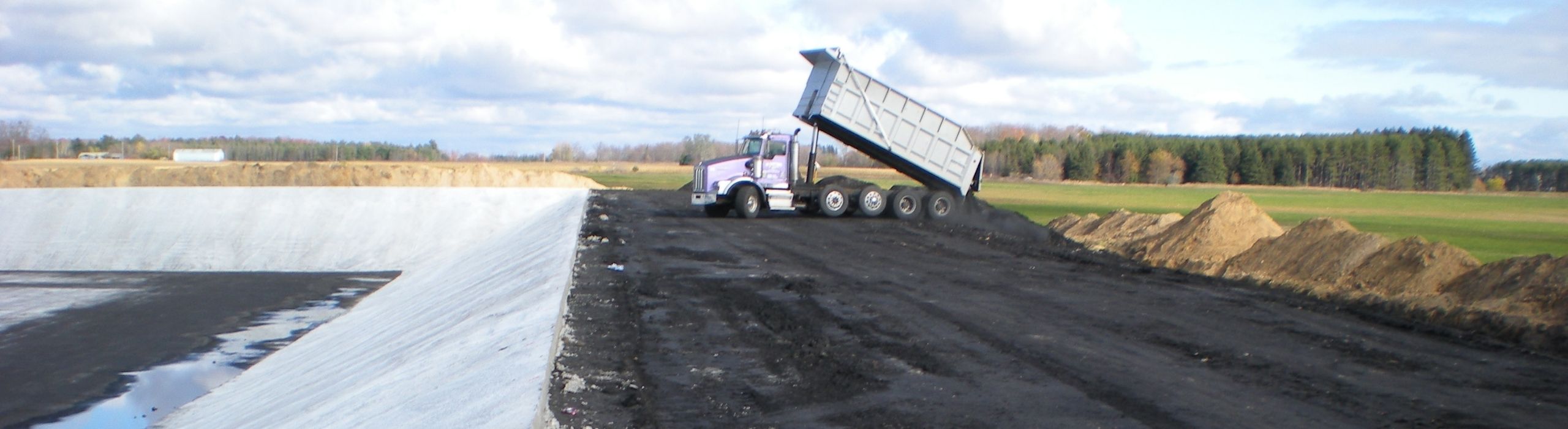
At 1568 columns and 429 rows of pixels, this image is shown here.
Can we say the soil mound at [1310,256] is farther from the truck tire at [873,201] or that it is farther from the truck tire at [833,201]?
the truck tire at [833,201]

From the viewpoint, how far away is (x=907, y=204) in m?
27.5

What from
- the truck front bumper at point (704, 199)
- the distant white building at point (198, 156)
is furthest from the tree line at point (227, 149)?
the truck front bumper at point (704, 199)

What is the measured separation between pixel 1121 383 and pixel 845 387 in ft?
6.79

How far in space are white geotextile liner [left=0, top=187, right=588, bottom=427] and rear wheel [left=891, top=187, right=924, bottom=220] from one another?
7698 mm

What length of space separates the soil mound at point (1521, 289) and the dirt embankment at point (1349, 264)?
0.01 metres

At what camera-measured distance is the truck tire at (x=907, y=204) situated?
27.4m

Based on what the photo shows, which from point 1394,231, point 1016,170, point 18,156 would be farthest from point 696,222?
point 18,156

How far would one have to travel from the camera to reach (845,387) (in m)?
8.41

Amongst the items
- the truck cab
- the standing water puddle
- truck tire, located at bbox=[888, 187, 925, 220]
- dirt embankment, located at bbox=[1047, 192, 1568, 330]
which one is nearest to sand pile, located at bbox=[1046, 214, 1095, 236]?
truck tire, located at bbox=[888, 187, 925, 220]

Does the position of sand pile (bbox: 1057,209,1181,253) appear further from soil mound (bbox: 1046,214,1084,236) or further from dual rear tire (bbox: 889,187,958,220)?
dual rear tire (bbox: 889,187,958,220)

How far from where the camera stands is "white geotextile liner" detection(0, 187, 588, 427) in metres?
9.24

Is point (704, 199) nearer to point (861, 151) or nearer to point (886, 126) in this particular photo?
point (861, 151)

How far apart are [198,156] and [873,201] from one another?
116 m

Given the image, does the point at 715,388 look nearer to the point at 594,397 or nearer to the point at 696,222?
the point at 594,397
